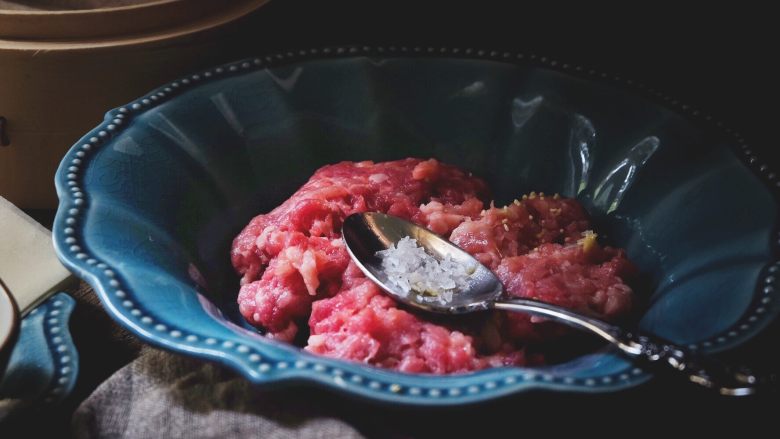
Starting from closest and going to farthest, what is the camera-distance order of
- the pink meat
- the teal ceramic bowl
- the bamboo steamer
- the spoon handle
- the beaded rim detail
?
the spoon handle < the teal ceramic bowl < the beaded rim detail < the pink meat < the bamboo steamer

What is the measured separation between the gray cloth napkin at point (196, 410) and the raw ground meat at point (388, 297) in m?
0.21

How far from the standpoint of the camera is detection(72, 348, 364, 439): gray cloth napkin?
173 centimetres

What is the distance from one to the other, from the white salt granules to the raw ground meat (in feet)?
0.22

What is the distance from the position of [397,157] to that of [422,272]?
830 mm

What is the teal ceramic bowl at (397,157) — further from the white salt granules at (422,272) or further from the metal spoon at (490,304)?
the white salt granules at (422,272)

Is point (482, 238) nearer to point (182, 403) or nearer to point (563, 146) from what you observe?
point (563, 146)

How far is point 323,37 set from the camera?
3.33 metres

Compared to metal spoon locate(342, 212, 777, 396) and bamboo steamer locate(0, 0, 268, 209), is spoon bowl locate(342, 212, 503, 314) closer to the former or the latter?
metal spoon locate(342, 212, 777, 396)

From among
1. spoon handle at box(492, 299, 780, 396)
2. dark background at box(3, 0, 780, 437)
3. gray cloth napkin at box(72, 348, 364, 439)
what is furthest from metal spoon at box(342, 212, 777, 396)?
dark background at box(3, 0, 780, 437)

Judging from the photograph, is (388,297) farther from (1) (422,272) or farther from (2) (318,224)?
(2) (318,224)

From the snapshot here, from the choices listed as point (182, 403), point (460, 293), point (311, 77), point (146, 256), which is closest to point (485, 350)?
point (460, 293)

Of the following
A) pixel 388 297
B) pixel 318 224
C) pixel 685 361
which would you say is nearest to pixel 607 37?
pixel 318 224

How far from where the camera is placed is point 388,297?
2.07 metres

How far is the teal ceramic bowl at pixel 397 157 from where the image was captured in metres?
1.70
